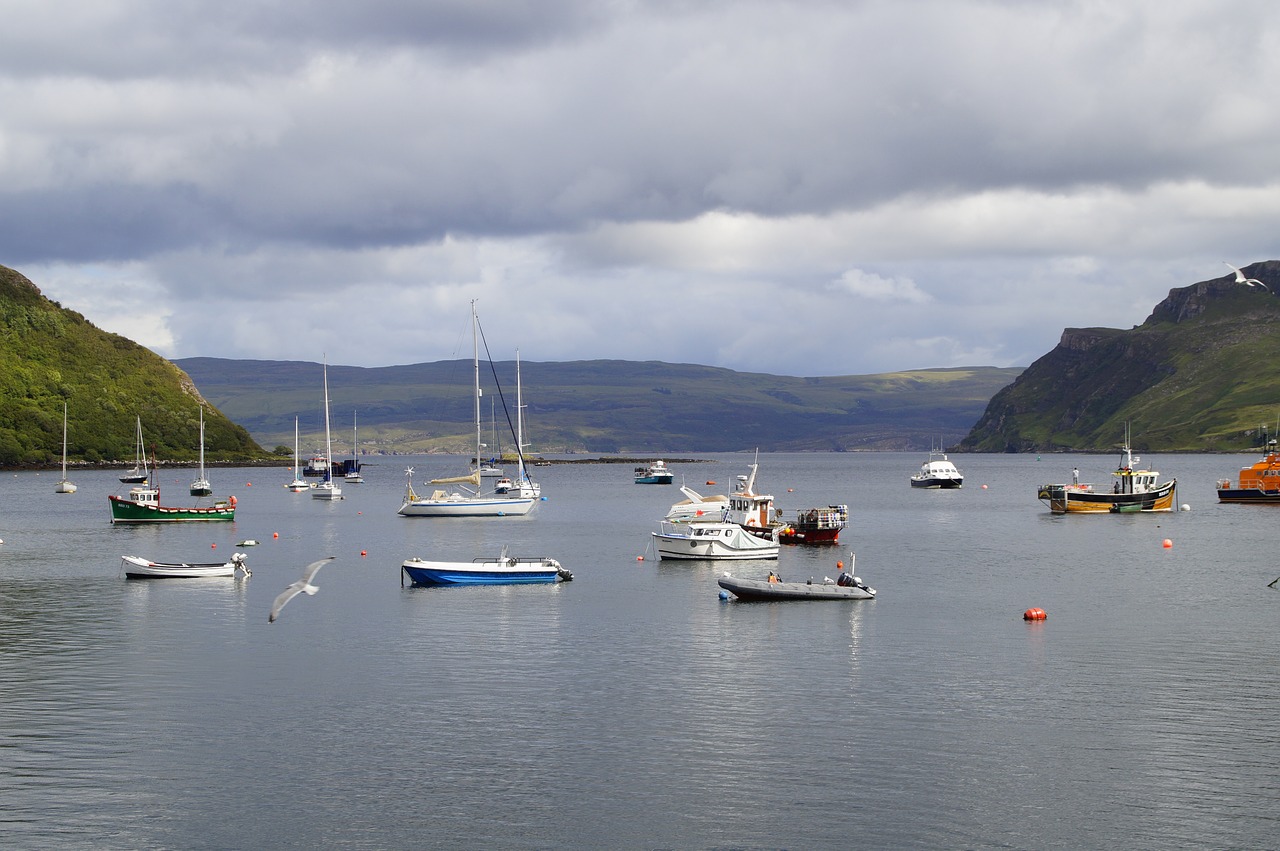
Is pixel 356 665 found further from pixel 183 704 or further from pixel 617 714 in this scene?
pixel 617 714

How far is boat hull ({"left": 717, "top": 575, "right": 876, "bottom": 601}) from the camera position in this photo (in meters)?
77.8

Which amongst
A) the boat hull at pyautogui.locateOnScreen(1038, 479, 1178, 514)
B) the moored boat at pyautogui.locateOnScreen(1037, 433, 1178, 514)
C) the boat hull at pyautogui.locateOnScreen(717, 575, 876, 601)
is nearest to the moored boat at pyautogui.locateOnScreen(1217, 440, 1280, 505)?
the moored boat at pyautogui.locateOnScreen(1037, 433, 1178, 514)

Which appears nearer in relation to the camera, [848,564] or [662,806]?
[662,806]

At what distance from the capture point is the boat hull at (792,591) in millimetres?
77812

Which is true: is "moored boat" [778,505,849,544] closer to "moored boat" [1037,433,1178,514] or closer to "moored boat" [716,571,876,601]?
"moored boat" [716,571,876,601]

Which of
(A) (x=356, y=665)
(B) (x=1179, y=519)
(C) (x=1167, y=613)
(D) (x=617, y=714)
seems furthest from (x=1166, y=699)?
(B) (x=1179, y=519)

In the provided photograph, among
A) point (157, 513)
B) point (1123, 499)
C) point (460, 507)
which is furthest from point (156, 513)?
point (1123, 499)

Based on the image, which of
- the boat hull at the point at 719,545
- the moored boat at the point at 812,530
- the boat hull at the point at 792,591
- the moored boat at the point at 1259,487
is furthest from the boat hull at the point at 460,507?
the moored boat at the point at 1259,487

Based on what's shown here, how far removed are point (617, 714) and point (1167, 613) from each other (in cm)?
4092

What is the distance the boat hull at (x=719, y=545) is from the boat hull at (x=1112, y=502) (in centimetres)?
7909

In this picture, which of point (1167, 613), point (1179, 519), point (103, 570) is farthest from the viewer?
point (1179, 519)

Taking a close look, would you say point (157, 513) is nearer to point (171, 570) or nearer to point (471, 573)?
point (171, 570)

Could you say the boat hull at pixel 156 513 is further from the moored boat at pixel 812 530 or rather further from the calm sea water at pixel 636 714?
the moored boat at pixel 812 530

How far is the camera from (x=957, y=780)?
133 feet
